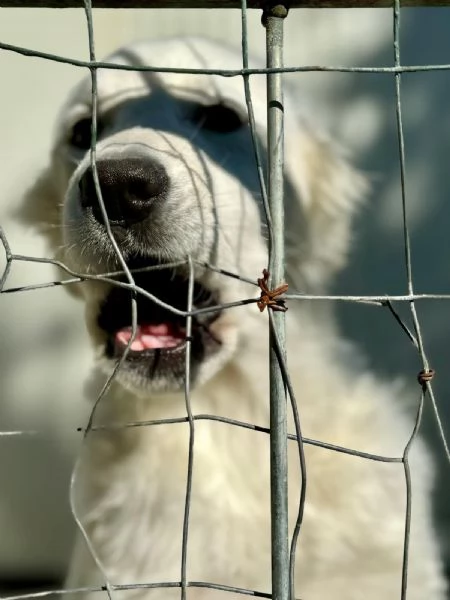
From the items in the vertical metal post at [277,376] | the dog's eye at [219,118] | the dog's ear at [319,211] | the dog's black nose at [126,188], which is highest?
the dog's eye at [219,118]

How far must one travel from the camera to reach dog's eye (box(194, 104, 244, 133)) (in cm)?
156

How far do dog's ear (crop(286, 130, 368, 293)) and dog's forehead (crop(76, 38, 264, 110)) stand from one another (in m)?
0.19

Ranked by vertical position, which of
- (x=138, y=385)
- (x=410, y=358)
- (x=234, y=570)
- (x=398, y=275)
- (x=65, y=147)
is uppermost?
(x=65, y=147)

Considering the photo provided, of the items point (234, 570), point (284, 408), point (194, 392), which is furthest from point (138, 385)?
point (284, 408)

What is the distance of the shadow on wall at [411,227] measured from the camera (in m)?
1.74

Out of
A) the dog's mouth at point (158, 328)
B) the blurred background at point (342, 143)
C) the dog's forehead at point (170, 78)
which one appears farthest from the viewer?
the blurred background at point (342, 143)

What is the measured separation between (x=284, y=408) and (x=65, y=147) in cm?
100

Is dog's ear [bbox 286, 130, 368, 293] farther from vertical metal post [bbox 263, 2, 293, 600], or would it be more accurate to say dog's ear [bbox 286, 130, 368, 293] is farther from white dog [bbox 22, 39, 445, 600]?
vertical metal post [bbox 263, 2, 293, 600]

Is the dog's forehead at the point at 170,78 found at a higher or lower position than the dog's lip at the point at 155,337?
higher

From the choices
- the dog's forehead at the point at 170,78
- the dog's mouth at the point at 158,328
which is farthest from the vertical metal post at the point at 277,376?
the dog's forehead at the point at 170,78

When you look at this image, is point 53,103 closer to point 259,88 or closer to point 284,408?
point 259,88

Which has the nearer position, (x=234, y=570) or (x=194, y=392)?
(x=234, y=570)

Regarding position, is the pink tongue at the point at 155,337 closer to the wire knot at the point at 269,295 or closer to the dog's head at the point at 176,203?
the dog's head at the point at 176,203

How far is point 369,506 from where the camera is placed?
1.54m
